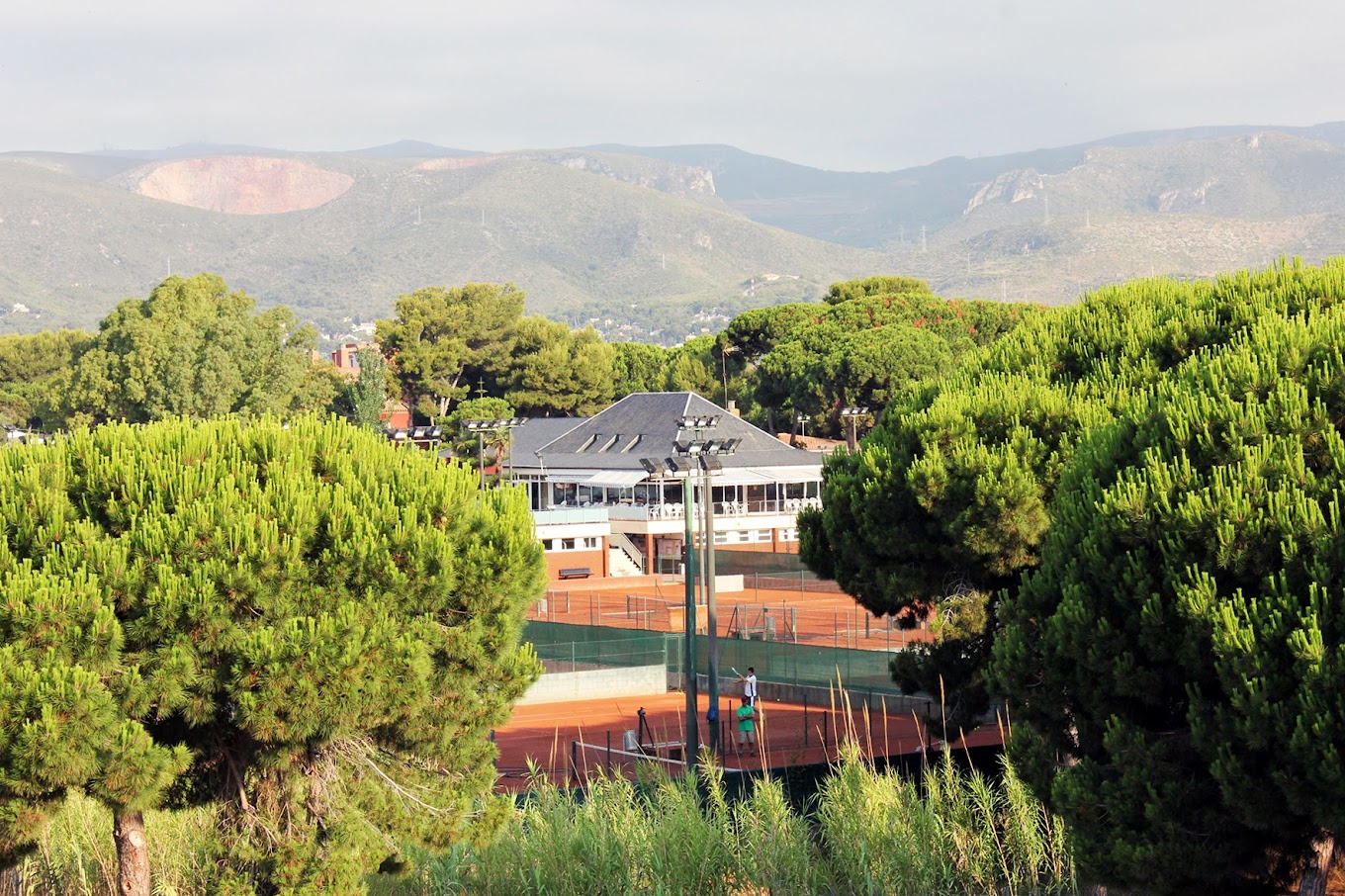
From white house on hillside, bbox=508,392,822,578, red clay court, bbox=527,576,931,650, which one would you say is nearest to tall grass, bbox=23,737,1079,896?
red clay court, bbox=527,576,931,650

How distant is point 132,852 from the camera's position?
505 inches

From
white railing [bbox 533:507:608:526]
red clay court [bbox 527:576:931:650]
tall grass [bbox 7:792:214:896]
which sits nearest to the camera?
tall grass [bbox 7:792:214:896]

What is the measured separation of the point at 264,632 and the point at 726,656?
22.3 m

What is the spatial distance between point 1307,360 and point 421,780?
323 inches

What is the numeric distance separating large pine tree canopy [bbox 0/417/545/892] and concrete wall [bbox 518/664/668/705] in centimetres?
1981

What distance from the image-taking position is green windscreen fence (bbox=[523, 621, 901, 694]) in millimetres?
29438

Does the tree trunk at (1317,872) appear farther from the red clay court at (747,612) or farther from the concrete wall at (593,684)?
the concrete wall at (593,684)

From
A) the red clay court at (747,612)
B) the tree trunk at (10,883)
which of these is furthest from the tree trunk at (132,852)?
the red clay court at (747,612)

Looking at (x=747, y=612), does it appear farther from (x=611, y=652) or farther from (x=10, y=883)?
(x=10, y=883)

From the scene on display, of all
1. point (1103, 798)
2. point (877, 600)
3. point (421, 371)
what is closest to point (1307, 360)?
point (1103, 798)

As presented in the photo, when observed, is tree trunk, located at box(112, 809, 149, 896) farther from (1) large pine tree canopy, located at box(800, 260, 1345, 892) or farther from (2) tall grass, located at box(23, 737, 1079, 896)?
(1) large pine tree canopy, located at box(800, 260, 1345, 892)

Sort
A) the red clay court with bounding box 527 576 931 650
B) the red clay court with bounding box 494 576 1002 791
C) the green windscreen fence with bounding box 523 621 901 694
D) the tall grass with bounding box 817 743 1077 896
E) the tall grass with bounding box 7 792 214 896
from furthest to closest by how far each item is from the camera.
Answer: the red clay court with bounding box 527 576 931 650, the green windscreen fence with bounding box 523 621 901 694, the red clay court with bounding box 494 576 1002 791, the tall grass with bounding box 7 792 214 896, the tall grass with bounding box 817 743 1077 896

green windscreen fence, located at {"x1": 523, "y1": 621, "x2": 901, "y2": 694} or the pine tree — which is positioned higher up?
the pine tree

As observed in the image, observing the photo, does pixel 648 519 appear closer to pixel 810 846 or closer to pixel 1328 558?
pixel 810 846
